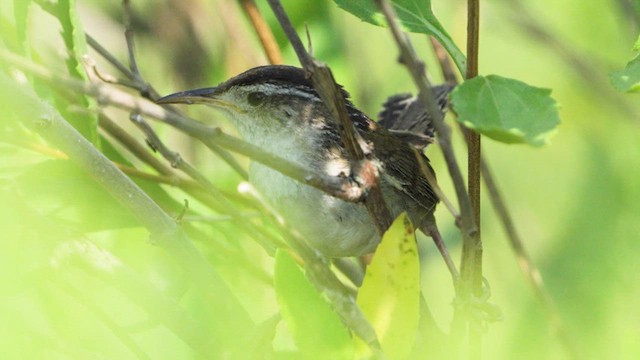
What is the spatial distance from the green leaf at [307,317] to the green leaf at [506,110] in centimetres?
32

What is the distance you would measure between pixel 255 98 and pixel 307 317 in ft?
4.65

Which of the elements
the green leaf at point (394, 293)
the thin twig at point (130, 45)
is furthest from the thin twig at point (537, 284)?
the thin twig at point (130, 45)

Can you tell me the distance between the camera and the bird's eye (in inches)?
103

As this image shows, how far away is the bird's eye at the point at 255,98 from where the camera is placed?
2.63m

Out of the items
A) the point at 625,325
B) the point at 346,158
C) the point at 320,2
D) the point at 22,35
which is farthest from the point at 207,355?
the point at 320,2

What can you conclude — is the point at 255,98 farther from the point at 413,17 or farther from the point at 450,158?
the point at 450,158

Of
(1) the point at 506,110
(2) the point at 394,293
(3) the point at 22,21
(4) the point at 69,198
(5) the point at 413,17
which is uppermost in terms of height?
(3) the point at 22,21

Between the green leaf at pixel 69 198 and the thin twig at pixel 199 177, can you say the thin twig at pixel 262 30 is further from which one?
the thin twig at pixel 199 177

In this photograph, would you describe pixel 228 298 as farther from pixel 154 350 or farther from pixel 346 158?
pixel 346 158

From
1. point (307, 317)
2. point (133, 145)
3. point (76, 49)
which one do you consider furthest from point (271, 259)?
point (307, 317)

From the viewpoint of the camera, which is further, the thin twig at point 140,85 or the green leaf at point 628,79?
the thin twig at point 140,85

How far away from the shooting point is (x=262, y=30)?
8.35ft

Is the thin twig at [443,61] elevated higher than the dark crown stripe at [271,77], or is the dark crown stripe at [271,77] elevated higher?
the dark crown stripe at [271,77]

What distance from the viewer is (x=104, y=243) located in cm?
191
